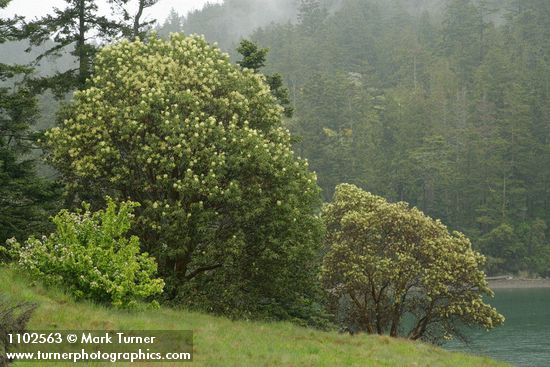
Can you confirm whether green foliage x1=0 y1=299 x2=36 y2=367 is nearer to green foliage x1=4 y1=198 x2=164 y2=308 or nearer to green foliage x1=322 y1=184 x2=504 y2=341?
green foliage x1=4 y1=198 x2=164 y2=308

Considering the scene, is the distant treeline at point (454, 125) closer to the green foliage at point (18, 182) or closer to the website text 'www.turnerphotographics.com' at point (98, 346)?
the green foliage at point (18, 182)

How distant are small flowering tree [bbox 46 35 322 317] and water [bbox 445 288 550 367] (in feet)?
71.4

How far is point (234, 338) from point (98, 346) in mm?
5285

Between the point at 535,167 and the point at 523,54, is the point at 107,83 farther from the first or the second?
the point at 523,54

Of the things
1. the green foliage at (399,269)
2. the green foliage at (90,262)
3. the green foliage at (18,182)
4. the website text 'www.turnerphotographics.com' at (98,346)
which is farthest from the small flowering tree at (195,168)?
the website text 'www.turnerphotographics.com' at (98,346)

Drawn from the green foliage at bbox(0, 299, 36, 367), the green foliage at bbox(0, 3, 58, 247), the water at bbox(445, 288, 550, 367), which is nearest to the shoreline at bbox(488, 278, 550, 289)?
the water at bbox(445, 288, 550, 367)

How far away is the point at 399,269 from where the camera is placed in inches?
1298

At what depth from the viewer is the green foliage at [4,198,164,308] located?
688 inches

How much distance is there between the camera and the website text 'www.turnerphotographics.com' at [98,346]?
470 inches

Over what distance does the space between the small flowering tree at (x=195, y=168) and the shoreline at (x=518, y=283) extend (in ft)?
226

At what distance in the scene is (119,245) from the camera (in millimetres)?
18766

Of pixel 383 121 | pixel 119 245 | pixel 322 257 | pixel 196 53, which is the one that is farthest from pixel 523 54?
pixel 119 245

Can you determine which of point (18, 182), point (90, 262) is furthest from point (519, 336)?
point (90, 262)

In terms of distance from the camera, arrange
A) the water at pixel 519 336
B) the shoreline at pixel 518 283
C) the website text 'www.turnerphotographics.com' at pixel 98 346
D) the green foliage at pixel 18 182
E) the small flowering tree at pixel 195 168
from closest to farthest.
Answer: the website text 'www.turnerphotographics.com' at pixel 98 346
the small flowering tree at pixel 195 168
the green foliage at pixel 18 182
the water at pixel 519 336
the shoreline at pixel 518 283
